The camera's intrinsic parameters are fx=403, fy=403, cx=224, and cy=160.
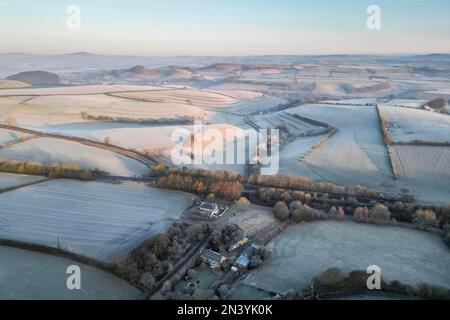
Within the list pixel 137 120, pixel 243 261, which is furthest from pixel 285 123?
pixel 243 261

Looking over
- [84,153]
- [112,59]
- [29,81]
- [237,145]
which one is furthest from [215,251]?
[112,59]

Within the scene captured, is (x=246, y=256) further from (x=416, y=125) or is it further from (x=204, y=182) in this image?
(x=416, y=125)

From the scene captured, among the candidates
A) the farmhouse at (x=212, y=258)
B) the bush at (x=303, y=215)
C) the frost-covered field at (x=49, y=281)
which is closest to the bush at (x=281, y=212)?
the bush at (x=303, y=215)

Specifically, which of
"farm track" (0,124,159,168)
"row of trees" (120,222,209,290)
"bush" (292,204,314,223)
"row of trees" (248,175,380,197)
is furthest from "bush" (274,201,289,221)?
"farm track" (0,124,159,168)

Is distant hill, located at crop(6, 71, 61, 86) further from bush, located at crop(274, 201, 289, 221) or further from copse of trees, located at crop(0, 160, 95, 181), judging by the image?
bush, located at crop(274, 201, 289, 221)

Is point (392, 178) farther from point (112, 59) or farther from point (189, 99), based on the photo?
point (112, 59)
